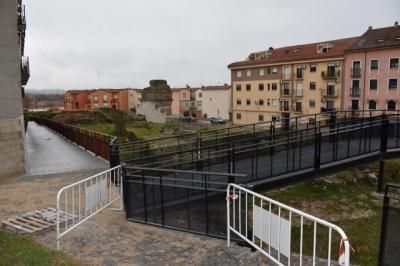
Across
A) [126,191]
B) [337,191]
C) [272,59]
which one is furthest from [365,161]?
[272,59]

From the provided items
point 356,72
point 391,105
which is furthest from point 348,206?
point 356,72

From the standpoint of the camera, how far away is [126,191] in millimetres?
6727

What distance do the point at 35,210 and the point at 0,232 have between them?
1.51m

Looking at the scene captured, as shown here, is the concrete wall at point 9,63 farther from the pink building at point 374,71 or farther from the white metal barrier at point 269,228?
the pink building at point 374,71

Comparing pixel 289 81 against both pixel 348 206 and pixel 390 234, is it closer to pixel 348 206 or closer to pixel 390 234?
pixel 348 206

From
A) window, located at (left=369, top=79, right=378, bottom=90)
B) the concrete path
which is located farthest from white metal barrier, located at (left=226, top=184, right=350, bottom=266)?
window, located at (left=369, top=79, right=378, bottom=90)

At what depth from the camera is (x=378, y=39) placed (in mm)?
37688

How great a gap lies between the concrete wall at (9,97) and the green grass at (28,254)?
22.7 feet

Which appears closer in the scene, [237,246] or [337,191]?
[237,246]

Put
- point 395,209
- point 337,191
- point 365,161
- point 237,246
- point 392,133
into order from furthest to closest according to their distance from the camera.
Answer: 1. point 337,191
2. point 392,133
3. point 365,161
4. point 237,246
5. point 395,209

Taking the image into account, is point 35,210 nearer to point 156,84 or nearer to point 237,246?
point 237,246

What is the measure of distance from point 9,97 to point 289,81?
39.0m

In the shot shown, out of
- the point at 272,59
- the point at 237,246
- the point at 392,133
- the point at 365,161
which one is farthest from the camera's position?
the point at 272,59

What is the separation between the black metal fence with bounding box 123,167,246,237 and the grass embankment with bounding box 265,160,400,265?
399 cm
